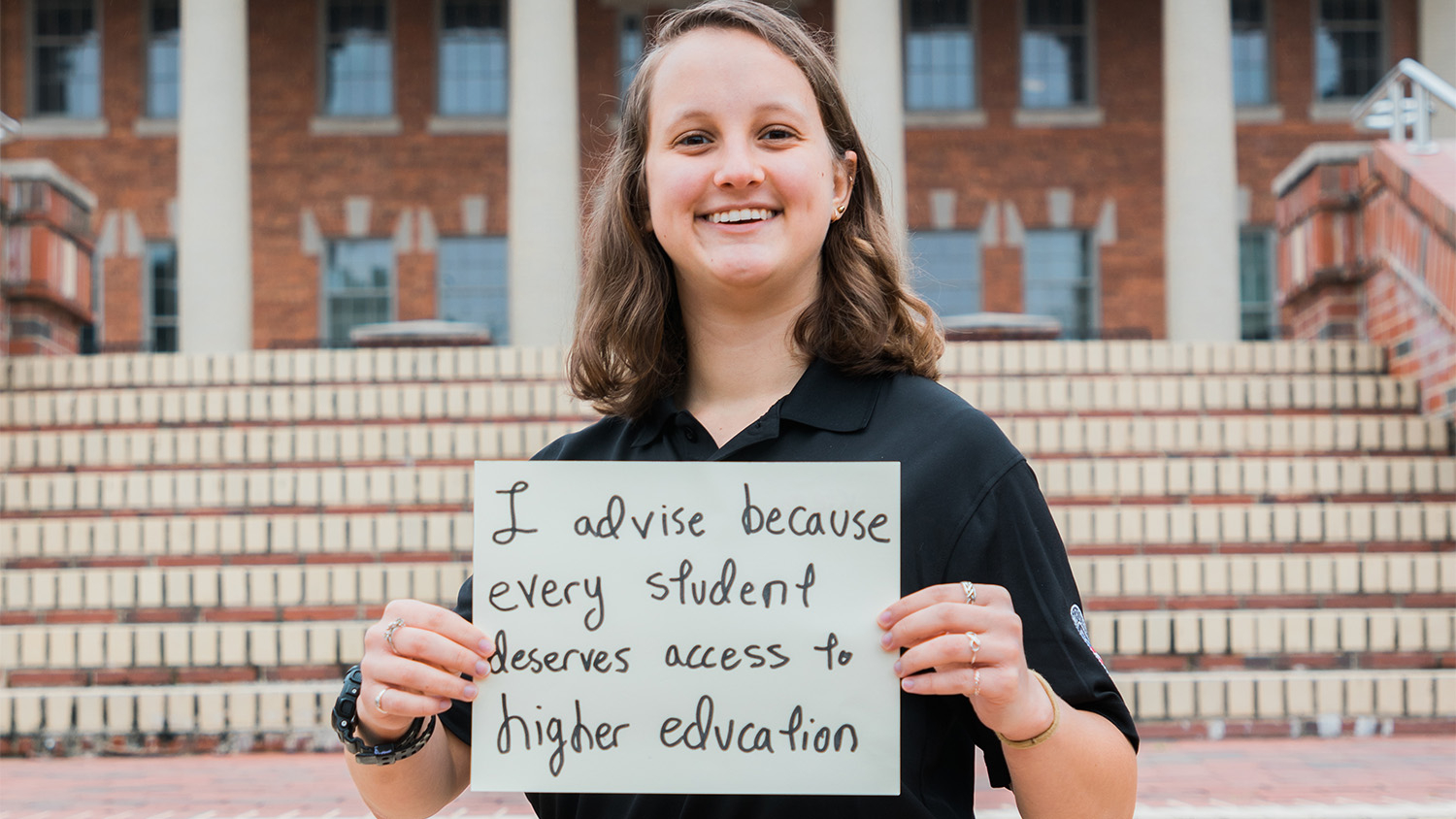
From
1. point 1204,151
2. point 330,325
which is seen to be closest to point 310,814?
point 1204,151

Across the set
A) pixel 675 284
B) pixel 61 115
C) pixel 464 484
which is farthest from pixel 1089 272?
pixel 675 284

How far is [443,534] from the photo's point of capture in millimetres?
7195

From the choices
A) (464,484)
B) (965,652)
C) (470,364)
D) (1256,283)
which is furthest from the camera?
(1256,283)

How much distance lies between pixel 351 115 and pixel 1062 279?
10.6 meters

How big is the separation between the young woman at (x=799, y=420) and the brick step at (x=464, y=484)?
5858 mm

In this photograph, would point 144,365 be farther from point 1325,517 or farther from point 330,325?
point 330,325

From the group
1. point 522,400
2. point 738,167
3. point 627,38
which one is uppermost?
point 627,38

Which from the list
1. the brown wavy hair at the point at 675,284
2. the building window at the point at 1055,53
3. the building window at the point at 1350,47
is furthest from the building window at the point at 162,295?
the brown wavy hair at the point at 675,284

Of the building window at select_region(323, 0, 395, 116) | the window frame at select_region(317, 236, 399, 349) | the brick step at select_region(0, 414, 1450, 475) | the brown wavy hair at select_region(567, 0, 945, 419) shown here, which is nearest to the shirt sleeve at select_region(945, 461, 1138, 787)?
the brown wavy hair at select_region(567, 0, 945, 419)

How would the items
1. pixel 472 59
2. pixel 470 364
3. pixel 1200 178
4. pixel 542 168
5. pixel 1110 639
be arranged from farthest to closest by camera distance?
pixel 472 59
pixel 1200 178
pixel 542 168
pixel 470 364
pixel 1110 639

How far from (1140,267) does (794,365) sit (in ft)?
61.2

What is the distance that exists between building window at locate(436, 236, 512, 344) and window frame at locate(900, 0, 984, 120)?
20.6ft

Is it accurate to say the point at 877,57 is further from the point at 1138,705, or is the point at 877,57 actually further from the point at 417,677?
the point at 417,677

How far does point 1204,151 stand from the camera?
48.8 feet
